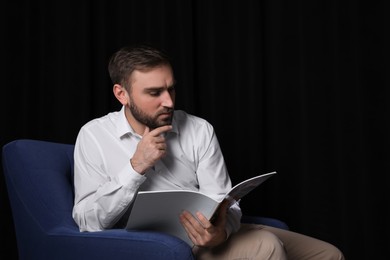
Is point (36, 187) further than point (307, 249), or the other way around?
point (307, 249)

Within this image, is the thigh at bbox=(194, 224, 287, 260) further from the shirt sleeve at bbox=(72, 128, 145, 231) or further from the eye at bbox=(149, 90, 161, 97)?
the eye at bbox=(149, 90, 161, 97)

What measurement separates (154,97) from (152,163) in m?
0.32

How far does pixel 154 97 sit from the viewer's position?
1.90 m

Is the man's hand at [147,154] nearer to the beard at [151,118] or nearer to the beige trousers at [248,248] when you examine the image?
the beard at [151,118]

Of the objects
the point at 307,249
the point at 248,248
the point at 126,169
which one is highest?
the point at 126,169

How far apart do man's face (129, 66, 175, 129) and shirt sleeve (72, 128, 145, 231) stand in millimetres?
204

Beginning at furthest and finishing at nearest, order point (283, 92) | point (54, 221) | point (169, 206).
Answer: point (283, 92) < point (54, 221) < point (169, 206)

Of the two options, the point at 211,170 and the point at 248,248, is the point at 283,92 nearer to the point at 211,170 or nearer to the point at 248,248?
the point at 211,170

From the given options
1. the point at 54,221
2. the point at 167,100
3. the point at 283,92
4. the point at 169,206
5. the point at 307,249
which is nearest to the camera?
the point at 169,206

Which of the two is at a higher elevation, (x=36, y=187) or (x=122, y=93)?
(x=122, y=93)

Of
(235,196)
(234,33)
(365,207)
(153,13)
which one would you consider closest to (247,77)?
(234,33)

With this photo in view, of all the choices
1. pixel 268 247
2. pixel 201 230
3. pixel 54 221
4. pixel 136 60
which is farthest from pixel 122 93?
pixel 268 247

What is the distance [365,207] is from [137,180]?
1.75 meters

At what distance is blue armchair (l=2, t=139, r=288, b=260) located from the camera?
149 cm
